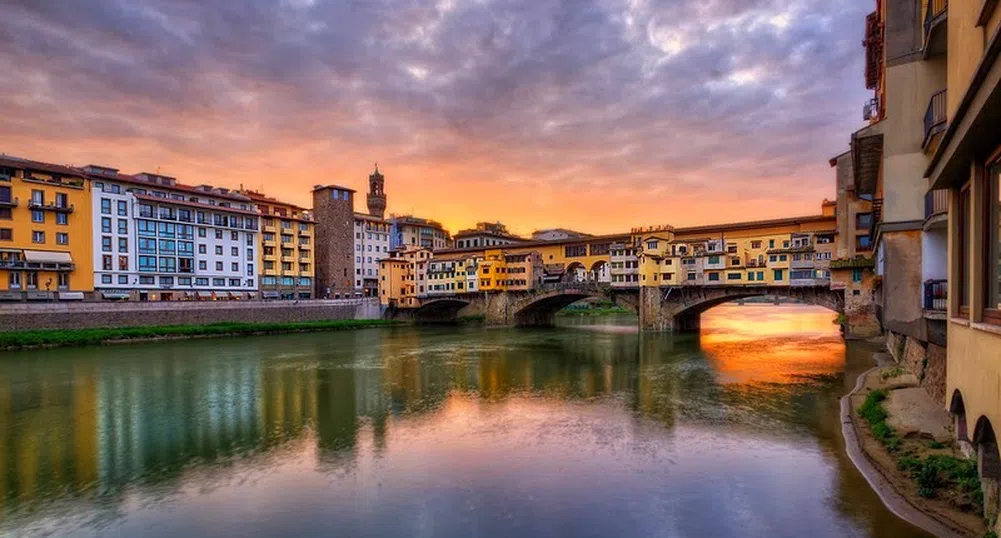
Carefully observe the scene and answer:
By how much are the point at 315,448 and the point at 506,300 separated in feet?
151

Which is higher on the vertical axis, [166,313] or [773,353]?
[166,313]

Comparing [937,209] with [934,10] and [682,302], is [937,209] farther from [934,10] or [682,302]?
[682,302]

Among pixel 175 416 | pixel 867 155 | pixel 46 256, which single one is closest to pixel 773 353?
pixel 867 155

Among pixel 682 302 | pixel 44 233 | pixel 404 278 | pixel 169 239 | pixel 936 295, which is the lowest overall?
pixel 682 302

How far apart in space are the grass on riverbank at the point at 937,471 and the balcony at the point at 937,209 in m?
4.48

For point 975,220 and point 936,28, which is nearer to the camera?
point 975,220

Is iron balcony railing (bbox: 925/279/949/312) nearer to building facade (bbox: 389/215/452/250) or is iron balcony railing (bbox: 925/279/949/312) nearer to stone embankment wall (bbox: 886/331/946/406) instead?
stone embankment wall (bbox: 886/331/946/406)

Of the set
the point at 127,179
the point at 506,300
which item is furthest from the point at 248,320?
Answer: the point at 506,300

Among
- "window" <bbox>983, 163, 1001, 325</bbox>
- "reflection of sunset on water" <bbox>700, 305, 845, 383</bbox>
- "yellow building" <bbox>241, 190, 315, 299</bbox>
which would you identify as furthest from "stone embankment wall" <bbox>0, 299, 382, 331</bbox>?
"window" <bbox>983, 163, 1001, 325</bbox>

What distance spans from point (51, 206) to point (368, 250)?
121ft

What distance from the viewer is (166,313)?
46.7m

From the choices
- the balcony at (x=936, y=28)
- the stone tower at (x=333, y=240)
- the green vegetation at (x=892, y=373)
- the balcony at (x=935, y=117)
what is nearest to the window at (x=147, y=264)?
the stone tower at (x=333, y=240)

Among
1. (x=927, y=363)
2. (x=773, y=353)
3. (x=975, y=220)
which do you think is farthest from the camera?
(x=773, y=353)

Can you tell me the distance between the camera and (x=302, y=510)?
9.87 metres
